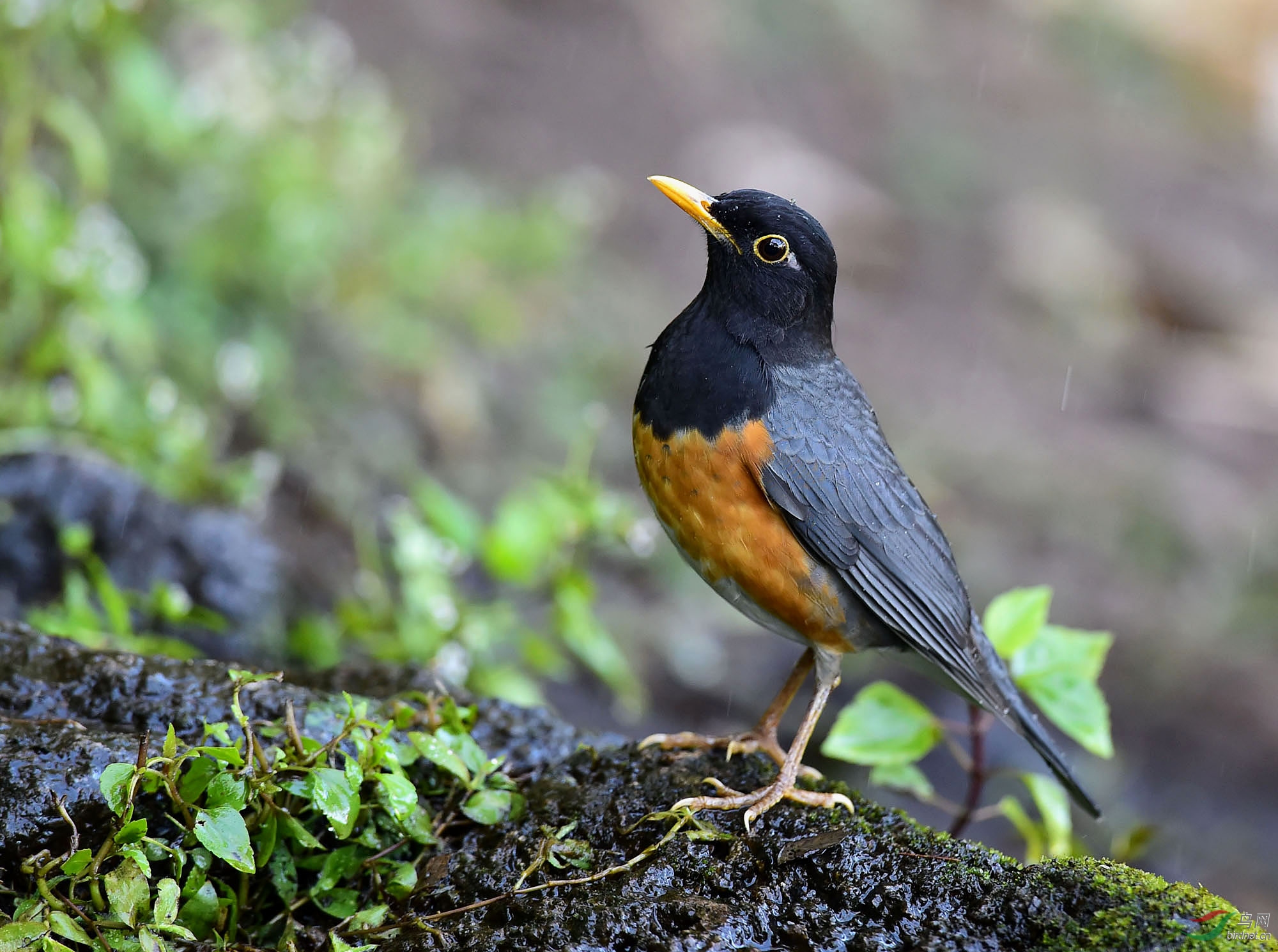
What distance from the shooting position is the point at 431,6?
11969 millimetres

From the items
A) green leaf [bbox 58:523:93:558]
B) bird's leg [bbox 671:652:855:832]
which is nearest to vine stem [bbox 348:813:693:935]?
bird's leg [bbox 671:652:855:832]

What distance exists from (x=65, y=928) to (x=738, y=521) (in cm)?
212

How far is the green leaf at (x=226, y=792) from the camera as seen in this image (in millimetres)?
2607

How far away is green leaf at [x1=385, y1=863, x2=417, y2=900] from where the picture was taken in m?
2.92

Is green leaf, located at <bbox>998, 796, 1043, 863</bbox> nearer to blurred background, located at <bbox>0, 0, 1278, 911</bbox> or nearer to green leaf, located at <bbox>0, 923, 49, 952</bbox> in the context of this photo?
blurred background, located at <bbox>0, 0, 1278, 911</bbox>

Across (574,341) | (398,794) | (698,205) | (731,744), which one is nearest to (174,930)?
(398,794)

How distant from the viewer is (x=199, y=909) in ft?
8.75

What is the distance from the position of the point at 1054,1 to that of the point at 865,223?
320 inches

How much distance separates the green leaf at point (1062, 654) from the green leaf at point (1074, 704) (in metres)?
0.02

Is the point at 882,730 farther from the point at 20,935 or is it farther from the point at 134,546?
the point at 134,546

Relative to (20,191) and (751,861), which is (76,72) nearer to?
(20,191)

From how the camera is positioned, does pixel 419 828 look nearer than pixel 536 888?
No

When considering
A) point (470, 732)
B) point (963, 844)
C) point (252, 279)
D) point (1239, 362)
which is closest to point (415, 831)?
point (470, 732)

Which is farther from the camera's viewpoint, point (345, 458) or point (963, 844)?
point (345, 458)
